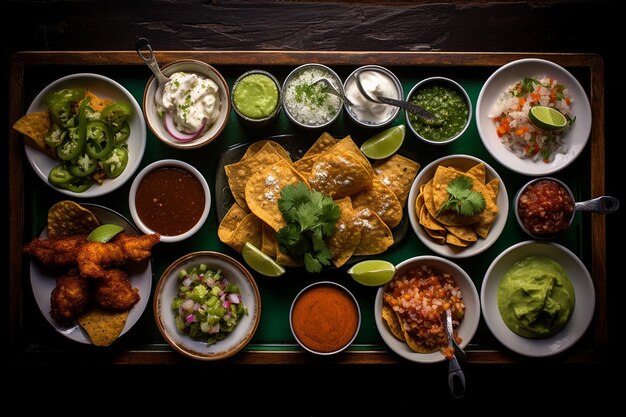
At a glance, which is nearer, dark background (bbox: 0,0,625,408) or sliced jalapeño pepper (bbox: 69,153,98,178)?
sliced jalapeño pepper (bbox: 69,153,98,178)

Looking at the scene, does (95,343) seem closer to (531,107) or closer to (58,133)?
(58,133)

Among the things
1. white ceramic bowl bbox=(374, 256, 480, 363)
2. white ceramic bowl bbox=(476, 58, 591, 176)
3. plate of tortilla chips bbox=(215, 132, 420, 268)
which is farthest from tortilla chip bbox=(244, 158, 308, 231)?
white ceramic bowl bbox=(476, 58, 591, 176)

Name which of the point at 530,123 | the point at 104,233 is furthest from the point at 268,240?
the point at 530,123

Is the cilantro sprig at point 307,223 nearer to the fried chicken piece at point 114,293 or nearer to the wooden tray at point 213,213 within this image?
the wooden tray at point 213,213

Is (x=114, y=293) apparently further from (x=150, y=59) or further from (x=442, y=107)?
(x=442, y=107)


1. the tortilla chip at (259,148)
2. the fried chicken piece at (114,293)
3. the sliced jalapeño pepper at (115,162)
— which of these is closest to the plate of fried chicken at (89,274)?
the fried chicken piece at (114,293)

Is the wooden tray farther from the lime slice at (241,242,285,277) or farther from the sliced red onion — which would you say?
the lime slice at (241,242,285,277)
